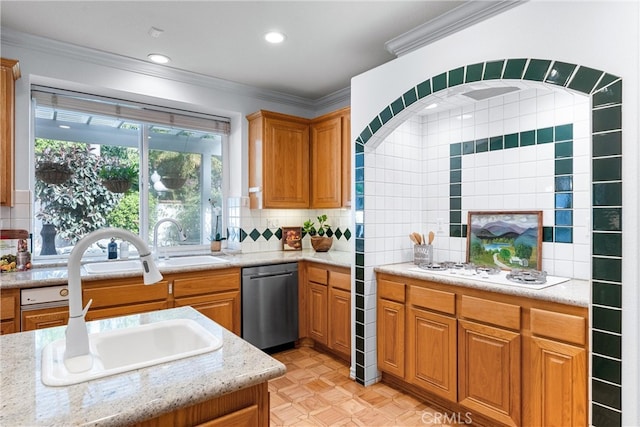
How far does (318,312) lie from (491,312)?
1687 mm

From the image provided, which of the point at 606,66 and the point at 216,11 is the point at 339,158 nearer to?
the point at 216,11

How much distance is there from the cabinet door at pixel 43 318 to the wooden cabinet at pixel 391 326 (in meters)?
2.15

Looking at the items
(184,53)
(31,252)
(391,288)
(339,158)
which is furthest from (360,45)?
(31,252)

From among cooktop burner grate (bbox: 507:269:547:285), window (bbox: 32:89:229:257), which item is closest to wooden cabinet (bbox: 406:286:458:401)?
cooktop burner grate (bbox: 507:269:547:285)

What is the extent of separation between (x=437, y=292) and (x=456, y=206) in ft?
2.94

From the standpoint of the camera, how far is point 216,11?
7.79 feet

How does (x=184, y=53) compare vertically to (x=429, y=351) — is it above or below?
above

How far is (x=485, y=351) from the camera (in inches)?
83.5

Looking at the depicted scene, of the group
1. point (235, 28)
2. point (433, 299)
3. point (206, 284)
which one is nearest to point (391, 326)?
point (433, 299)

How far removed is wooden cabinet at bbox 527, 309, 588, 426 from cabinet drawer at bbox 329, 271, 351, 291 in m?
1.45

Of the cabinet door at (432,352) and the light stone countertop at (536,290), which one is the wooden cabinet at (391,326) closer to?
the cabinet door at (432,352)

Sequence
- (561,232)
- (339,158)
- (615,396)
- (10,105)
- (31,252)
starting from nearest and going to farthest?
(615,396) < (561,232) < (10,105) < (31,252) < (339,158)

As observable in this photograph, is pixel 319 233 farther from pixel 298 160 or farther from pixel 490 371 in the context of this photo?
pixel 490 371

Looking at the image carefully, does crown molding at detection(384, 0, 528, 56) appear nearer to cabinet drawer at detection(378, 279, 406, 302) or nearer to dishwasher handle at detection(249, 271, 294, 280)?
cabinet drawer at detection(378, 279, 406, 302)
